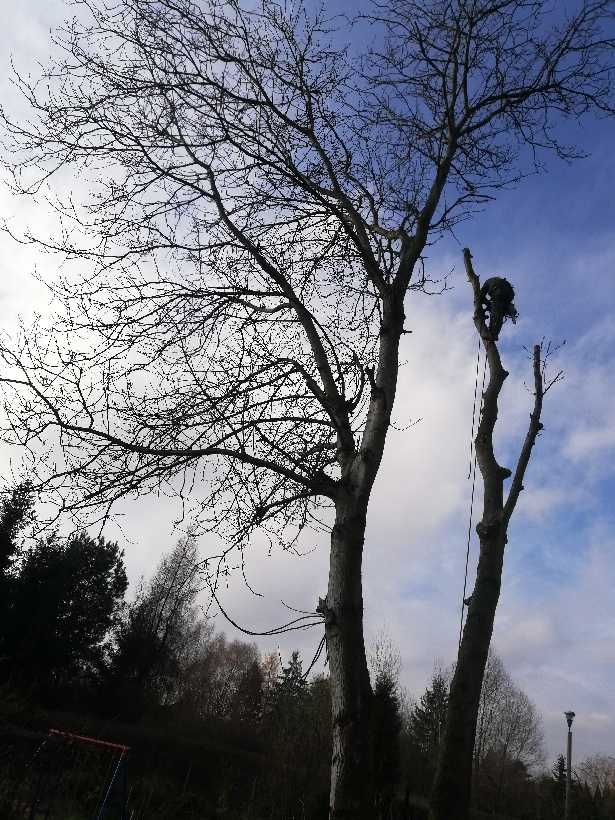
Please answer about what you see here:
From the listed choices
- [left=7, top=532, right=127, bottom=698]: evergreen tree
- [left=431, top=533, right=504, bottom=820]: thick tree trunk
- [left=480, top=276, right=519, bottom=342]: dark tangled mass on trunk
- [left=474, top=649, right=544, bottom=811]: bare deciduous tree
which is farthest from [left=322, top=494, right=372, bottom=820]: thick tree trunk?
[left=474, top=649, right=544, bottom=811]: bare deciduous tree

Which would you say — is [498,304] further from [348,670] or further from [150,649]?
[150,649]

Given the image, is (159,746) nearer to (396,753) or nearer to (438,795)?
(396,753)

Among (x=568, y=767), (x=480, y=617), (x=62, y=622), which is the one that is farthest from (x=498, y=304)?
(x=62, y=622)

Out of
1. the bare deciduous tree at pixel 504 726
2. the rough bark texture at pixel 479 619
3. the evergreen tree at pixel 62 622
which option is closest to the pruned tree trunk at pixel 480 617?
the rough bark texture at pixel 479 619

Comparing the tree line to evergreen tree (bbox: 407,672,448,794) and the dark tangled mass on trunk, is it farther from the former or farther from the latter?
the dark tangled mass on trunk

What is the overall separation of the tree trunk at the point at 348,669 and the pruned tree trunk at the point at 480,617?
739mm

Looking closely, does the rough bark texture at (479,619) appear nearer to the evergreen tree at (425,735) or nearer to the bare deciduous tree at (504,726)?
the evergreen tree at (425,735)

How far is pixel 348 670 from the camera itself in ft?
9.95

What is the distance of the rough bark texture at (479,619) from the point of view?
333cm

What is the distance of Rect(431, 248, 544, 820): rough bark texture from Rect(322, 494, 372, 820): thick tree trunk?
2.41 feet

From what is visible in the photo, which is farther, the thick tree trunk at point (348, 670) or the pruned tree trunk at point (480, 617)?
the pruned tree trunk at point (480, 617)

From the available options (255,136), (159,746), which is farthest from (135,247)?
(159,746)

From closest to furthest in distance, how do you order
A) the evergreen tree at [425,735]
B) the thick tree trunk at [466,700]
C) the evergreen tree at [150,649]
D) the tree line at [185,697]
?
the thick tree trunk at [466,700] → the tree line at [185,697] → the evergreen tree at [425,735] → the evergreen tree at [150,649]

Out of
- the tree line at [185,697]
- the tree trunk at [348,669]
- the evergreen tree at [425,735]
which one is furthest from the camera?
the evergreen tree at [425,735]
